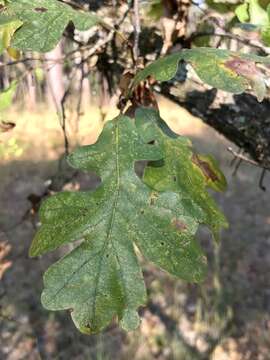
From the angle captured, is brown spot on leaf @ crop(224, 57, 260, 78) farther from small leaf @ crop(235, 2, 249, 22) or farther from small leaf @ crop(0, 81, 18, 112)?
small leaf @ crop(0, 81, 18, 112)

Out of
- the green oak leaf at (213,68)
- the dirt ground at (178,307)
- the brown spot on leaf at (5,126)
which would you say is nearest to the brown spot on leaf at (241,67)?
the green oak leaf at (213,68)

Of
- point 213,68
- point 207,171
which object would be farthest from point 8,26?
point 207,171

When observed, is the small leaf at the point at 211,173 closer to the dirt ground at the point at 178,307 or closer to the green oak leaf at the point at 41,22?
the green oak leaf at the point at 41,22

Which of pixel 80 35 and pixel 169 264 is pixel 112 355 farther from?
pixel 169 264

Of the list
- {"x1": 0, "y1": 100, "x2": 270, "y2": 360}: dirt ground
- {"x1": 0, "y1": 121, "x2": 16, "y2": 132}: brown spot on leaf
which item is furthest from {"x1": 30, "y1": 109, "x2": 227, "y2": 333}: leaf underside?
{"x1": 0, "y1": 100, "x2": 270, "y2": 360}: dirt ground

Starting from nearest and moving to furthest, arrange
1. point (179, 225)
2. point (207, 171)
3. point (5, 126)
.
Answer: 1. point (179, 225)
2. point (207, 171)
3. point (5, 126)

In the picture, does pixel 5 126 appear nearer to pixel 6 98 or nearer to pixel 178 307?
pixel 6 98

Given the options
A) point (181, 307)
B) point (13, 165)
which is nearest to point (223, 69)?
point (181, 307)
